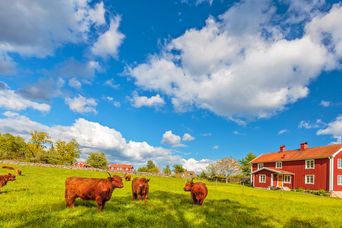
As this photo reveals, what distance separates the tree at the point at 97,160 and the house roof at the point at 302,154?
207ft

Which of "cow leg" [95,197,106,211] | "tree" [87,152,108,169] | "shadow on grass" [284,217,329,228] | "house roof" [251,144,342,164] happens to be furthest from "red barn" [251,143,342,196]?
"tree" [87,152,108,169]

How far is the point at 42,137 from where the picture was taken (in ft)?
352

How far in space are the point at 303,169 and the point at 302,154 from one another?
374 centimetres

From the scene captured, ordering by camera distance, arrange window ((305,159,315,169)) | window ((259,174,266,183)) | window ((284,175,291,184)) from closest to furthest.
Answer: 1. window ((305,159,315,169))
2. window ((284,175,291,184))
3. window ((259,174,266,183))

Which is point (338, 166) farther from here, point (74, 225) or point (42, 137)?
point (42, 137)

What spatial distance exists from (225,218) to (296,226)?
2975 mm

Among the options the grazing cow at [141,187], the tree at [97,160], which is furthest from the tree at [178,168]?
the grazing cow at [141,187]

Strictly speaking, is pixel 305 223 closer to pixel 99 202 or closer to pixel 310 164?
pixel 99 202

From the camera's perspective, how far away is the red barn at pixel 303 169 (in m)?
48.2

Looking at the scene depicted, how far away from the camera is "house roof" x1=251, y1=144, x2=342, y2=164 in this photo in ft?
166

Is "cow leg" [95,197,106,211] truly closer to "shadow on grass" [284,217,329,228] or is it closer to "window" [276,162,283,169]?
"shadow on grass" [284,217,329,228]

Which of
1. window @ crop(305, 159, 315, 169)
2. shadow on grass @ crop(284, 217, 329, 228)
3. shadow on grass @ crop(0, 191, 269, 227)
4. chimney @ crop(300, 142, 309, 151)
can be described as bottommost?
shadow on grass @ crop(284, 217, 329, 228)

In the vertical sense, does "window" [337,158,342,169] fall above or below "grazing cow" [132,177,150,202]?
above

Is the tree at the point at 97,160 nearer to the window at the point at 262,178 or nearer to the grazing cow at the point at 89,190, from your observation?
the window at the point at 262,178
